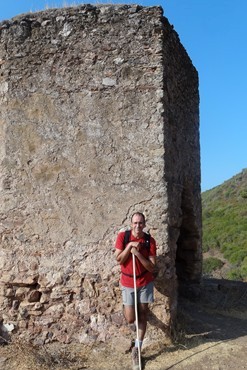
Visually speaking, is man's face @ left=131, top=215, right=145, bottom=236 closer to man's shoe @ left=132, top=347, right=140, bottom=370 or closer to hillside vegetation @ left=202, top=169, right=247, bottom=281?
man's shoe @ left=132, top=347, right=140, bottom=370

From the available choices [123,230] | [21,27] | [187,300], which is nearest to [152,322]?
[123,230]

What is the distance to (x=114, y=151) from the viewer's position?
5375 millimetres

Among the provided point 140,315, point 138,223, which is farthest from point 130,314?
point 138,223

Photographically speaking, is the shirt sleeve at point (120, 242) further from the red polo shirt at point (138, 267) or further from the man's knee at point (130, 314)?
the man's knee at point (130, 314)

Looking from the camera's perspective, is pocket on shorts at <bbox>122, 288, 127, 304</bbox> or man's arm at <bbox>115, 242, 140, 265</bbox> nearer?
man's arm at <bbox>115, 242, 140, 265</bbox>

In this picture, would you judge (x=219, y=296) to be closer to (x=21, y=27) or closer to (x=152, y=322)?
(x=152, y=322)

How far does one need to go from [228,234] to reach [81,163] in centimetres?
1498

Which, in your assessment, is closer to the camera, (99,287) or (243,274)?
(99,287)

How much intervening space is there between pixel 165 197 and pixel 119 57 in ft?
6.01

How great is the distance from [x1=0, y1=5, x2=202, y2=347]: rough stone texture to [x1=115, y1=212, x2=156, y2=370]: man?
15.0 inches

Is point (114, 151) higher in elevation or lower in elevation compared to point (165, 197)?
higher

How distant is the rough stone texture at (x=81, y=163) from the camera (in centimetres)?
518

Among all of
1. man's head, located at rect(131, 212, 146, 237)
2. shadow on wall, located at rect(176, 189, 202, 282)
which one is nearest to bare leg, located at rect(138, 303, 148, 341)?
man's head, located at rect(131, 212, 146, 237)

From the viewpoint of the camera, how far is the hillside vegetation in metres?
15.9
